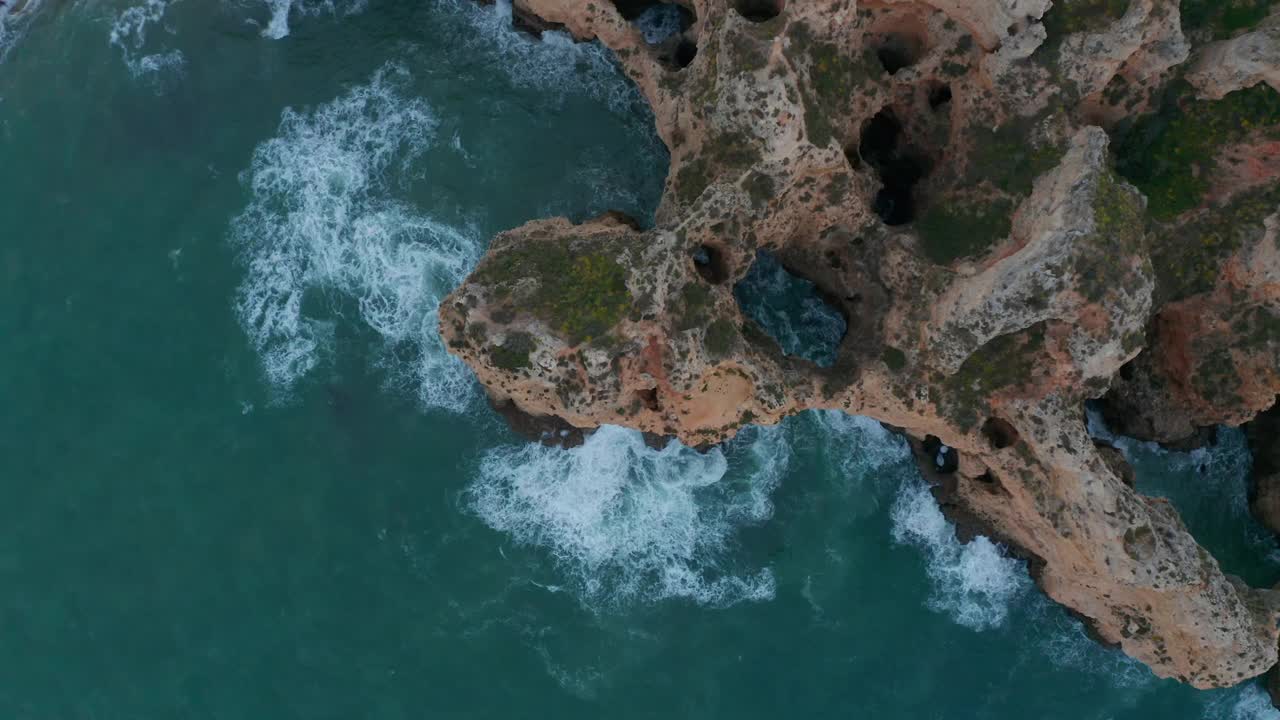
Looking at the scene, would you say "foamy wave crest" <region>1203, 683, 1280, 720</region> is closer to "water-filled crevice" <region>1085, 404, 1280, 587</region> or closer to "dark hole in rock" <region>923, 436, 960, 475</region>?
"water-filled crevice" <region>1085, 404, 1280, 587</region>

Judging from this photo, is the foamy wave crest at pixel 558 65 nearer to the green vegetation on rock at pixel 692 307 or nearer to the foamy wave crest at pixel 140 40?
the green vegetation on rock at pixel 692 307

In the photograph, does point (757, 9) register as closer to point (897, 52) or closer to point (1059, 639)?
point (897, 52)

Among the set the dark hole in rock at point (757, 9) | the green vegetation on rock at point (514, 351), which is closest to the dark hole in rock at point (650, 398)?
the green vegetation on rock at point (514, 351)

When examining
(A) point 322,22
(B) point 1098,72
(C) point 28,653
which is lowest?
(C) point 28,653

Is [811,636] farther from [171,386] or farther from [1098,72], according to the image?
[171,386]

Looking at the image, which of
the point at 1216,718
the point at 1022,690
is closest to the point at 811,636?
the point at 1022,690
